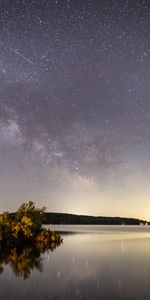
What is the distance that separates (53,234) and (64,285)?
4694cm

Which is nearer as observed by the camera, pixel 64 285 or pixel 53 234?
pixel 64 285

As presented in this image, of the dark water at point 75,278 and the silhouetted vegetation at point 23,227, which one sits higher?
the silhouetted vegetation at point 23,227

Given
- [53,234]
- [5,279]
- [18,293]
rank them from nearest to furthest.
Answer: [18,293]
[5,279]
[53,234]

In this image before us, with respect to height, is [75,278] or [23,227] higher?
[23,227]

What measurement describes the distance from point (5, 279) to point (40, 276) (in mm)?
3114

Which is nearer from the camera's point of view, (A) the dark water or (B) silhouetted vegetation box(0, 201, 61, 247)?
(A) the dark water

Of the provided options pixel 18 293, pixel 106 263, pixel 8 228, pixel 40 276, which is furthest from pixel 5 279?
pixel 8 228

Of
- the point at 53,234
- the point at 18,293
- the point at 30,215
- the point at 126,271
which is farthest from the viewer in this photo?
the point at 53,234

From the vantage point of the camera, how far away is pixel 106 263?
40469mm

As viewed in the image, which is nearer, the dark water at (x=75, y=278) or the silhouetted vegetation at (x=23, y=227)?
the dark water at (x=75, y=278)

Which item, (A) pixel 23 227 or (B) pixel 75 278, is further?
(A) pixel 23 227

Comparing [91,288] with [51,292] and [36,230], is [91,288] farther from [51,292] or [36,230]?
[36,230]

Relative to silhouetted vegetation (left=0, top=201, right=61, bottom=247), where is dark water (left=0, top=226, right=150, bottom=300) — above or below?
below

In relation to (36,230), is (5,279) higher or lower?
lower
